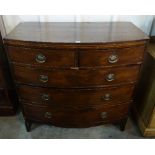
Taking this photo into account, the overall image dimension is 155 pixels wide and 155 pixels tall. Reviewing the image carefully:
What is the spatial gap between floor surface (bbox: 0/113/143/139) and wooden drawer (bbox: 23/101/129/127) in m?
0.18

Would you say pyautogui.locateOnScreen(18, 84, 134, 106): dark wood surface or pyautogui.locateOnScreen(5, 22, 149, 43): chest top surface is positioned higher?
pyautogui.locateOnScreen(5, 22, 149, 43): chest top surface

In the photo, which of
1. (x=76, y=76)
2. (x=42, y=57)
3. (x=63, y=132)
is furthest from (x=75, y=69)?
(x=63, y=132)

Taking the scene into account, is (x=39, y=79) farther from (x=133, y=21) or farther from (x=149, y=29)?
(x=149, y=29)

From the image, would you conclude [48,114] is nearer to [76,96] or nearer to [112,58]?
[76,96]

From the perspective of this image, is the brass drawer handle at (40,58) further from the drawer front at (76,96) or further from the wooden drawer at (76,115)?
the wooden drawer at (76,115)

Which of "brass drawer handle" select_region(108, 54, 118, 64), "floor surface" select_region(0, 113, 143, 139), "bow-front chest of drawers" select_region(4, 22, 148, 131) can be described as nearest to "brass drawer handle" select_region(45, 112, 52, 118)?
"bow-front chest of drawers" select_region(4, 22, 148, 131)

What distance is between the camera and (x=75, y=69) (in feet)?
3.92

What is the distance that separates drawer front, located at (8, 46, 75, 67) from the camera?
113cm

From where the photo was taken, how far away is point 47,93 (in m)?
1.35

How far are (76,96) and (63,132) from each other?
1.80 ft

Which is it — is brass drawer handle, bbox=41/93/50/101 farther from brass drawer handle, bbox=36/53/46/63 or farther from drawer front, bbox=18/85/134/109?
brass drawer handle, bbox=36/53/46/63

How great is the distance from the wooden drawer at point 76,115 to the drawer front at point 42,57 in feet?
1.49

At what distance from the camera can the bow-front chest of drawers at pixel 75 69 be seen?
1.12 m

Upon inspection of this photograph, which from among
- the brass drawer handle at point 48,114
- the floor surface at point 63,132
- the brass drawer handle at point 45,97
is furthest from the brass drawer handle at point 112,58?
the floor surface at point 63,132
